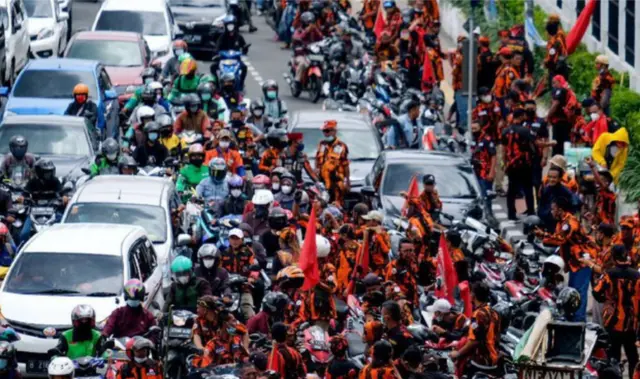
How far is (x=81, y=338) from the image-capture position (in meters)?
21.8

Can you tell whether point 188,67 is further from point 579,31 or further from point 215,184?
point 215,184

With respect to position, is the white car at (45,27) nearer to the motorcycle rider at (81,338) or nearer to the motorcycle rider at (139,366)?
the motorcycle rider at (81,338)

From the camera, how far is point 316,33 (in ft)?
143

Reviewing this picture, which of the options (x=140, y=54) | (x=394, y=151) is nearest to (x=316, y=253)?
(x=394, y=151)

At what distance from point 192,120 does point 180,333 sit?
32.5ft

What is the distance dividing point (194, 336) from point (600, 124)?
9.39 meters

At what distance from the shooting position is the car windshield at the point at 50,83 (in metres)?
33.8

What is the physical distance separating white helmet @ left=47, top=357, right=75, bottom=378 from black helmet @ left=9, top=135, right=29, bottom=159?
8555mm

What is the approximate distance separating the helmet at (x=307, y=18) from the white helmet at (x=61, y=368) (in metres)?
24.0

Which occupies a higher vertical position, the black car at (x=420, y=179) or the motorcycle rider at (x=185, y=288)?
the motorcycle rider at (x=185, y=288)

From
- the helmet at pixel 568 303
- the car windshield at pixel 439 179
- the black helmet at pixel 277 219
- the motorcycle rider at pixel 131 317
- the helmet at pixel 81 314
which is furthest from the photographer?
the car windshield at pixel 439 179

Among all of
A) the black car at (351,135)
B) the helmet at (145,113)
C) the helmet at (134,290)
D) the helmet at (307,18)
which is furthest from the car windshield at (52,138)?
the helmet at (307,18)

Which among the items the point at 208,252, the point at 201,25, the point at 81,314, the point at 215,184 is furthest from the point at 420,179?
the point at 201,25

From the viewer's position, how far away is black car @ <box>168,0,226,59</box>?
1764 inches
